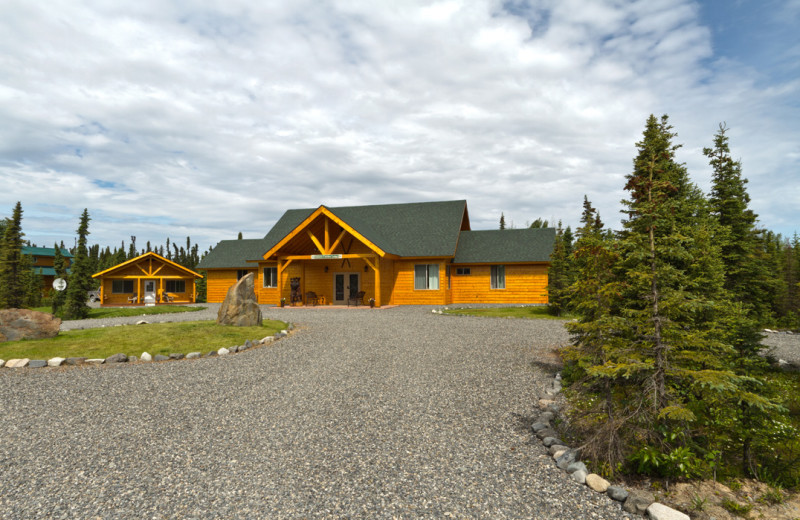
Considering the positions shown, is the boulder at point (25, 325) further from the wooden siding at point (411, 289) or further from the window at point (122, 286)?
the window at point (122, 286)

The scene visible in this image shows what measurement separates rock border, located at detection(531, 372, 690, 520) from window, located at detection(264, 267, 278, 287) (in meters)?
24.3

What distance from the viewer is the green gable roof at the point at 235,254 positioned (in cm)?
2988

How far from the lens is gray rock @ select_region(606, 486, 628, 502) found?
13.1 ft

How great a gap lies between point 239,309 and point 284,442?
9421 millimetres

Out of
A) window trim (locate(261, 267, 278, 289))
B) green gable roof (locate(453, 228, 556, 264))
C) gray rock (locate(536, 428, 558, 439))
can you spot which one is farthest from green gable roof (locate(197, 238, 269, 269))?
gray rock (locate(536, 428, 558, 439))

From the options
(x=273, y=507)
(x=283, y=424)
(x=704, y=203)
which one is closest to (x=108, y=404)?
(x=283, y=424)

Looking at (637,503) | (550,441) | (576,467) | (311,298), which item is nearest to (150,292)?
(311,298)

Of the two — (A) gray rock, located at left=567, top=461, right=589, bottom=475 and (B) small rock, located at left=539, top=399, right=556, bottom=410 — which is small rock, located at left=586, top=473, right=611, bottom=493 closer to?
(A) gray rock, located at left=567, top=461, right=589, bottom=475

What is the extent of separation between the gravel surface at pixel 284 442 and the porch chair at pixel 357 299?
47.7 ft

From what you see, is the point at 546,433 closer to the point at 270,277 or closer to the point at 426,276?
the point at 426,276

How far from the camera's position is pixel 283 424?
590cm

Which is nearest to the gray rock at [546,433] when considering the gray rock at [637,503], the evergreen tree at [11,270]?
the gray rock at [637,503]

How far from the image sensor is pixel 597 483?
4207mm

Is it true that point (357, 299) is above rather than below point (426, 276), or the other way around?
below
